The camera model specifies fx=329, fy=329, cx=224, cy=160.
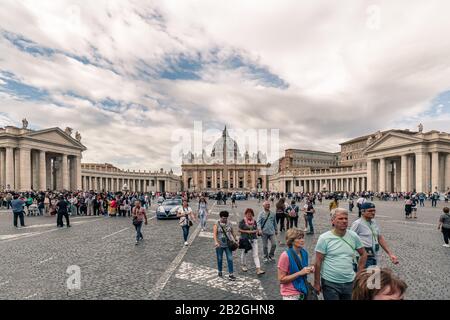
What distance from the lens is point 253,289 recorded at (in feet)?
21.1

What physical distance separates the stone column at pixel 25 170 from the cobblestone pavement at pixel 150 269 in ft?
158

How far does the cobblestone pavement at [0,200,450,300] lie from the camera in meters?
6.22

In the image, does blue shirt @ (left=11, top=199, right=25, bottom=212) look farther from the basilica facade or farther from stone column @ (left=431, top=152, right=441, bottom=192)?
the basilica facade

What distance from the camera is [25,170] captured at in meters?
55.8

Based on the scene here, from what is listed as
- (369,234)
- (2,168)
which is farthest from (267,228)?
(2,168)

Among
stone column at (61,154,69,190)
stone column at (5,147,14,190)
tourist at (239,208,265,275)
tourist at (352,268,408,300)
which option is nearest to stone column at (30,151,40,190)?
stone column at (61,154,69,190)

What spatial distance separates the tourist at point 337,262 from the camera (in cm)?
396

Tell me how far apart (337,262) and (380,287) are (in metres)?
1.68

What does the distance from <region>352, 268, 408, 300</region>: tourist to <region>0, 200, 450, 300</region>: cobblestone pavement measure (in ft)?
12.6

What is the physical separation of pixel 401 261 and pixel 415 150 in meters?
61.6

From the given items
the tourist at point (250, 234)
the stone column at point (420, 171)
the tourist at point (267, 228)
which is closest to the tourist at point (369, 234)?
the tourist at point (250, 234)
